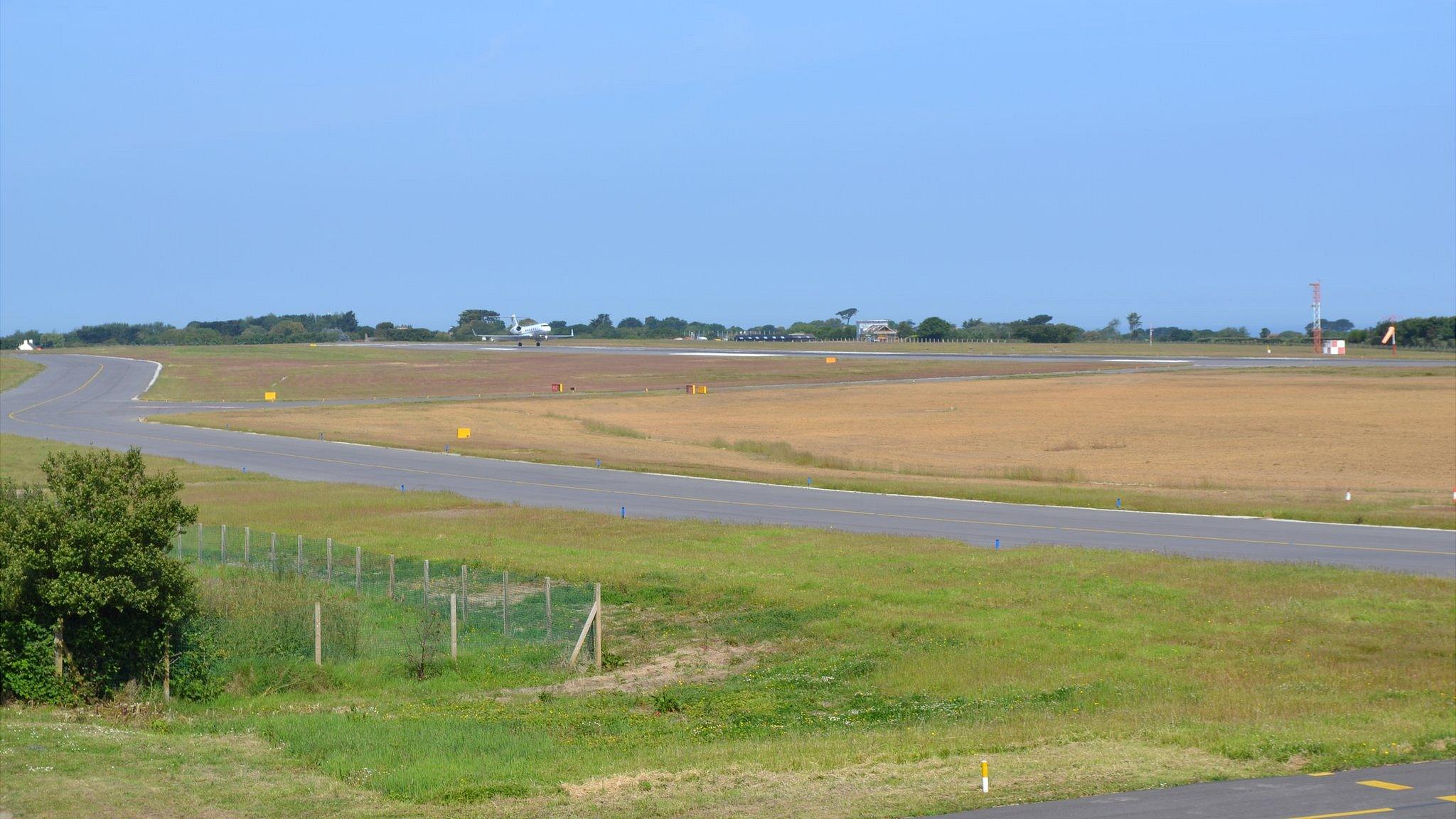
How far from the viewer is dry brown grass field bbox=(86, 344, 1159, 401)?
11054 cm

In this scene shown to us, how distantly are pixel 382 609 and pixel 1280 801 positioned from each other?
18.2 meters

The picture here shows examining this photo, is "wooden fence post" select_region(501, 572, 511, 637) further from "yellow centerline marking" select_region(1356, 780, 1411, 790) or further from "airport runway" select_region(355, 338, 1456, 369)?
"airport runway" select_region(355, 338, 1456, 369)

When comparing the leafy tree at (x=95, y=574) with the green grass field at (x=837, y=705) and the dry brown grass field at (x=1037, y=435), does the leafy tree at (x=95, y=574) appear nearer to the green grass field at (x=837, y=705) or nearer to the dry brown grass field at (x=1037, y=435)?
the green grass field at (x=837, y=705)

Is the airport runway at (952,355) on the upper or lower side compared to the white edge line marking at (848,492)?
upper

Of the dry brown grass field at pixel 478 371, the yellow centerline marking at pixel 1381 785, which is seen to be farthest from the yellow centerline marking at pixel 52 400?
the yellow centerline marking at pixel 1381 785

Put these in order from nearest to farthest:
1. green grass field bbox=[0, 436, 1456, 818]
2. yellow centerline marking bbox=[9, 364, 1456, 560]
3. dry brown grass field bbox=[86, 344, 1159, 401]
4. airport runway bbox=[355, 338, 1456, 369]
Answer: green grass field bbox=[0, 436, 1456, 818], yellow centerline marking bbox=[9, 364, 1456, 560], dry brown grass field bbox=[86, 344, 1159, 401], airport runway bbox=[355, 338, 1456, 369]

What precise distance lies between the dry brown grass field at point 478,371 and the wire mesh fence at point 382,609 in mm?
75184

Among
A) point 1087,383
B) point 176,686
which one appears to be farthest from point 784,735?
point 1087,383

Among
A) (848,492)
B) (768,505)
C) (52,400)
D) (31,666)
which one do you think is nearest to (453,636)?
(31,666)

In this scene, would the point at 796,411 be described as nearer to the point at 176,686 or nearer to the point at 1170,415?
the point at 1170,415

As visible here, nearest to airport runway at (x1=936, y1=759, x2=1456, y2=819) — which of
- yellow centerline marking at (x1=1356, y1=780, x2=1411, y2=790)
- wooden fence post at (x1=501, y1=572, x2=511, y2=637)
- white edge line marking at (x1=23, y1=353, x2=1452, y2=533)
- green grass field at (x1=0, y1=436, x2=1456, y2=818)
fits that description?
yellow centerline marking at (x1=1356, y1=780, x2=1411, y2=790)

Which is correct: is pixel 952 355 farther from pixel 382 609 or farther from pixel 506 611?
pixel 506 611

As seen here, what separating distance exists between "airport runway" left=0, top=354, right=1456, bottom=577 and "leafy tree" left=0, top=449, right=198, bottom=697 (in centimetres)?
2067

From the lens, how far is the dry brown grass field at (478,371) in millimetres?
110538
